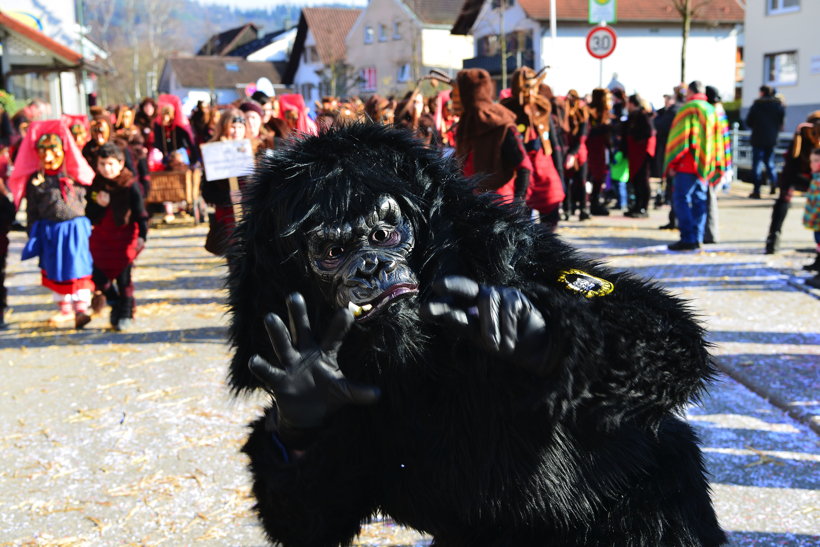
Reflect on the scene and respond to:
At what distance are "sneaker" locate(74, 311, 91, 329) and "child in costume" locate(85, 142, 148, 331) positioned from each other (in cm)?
29

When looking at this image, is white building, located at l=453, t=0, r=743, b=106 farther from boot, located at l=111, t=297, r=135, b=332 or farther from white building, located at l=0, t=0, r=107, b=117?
boot, located at l=111, t=297, r=135, b=332

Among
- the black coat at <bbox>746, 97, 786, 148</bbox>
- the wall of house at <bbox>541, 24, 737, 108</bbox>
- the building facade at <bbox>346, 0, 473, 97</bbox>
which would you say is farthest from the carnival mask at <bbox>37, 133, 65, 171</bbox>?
the building facade at <bbox>346, 0, 473, 97</bbox>

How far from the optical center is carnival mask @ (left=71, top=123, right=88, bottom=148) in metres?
8.20

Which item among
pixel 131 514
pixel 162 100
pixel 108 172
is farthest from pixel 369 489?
pixel 162 100

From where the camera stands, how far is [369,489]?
2.14 metres

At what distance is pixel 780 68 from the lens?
32688 mm

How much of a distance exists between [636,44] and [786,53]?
30.6 ft

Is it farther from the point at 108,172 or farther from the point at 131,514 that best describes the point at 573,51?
the point at 131,514

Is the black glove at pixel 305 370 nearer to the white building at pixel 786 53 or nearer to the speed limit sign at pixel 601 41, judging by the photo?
the speed limit sign at pixel 601 41

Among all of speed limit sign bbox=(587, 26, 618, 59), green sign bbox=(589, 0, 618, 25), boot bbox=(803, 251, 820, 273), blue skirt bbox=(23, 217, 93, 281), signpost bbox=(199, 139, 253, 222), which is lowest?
boot bbox=(803, 251, 820, 273)

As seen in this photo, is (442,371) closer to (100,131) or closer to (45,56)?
(100,131)

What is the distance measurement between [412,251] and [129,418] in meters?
3.57

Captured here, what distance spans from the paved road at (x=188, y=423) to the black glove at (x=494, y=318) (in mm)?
1081

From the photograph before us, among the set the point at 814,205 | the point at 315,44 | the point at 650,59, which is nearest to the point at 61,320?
the point at 814,205
